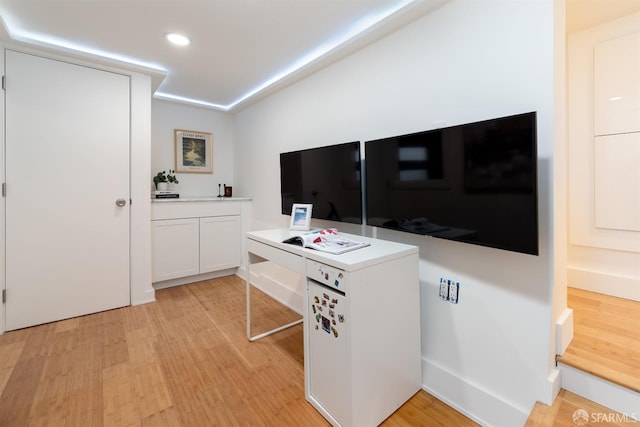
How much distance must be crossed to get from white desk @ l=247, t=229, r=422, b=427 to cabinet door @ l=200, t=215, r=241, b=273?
2236mm

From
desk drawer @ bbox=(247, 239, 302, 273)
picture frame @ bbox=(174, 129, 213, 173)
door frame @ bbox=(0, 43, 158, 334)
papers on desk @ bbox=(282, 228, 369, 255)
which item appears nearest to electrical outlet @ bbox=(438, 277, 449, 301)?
papers on desk @ bbox=(282, 228, 369, 255)

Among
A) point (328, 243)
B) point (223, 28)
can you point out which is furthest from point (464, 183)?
point (223, 28)

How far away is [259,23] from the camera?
6.72 feet

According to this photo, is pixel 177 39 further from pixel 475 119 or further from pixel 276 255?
pixel 475 119

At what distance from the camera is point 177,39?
228 centimetres

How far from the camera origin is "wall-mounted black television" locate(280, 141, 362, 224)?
2049 mm

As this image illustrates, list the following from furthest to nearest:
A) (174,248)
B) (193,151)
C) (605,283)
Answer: (193,151) → (174,248) → (605,283)

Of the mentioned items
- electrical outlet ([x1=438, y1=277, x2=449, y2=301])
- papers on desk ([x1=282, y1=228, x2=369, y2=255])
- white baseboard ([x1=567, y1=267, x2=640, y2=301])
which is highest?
papers on desk ([x1=282, y1=228, x2=369, y2=255])

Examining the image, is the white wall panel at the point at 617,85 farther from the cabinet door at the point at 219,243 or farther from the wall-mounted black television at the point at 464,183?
the cabinet door at the point at 219,243

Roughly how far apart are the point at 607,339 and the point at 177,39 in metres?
3.38

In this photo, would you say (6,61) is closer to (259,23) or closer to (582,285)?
(259,23)

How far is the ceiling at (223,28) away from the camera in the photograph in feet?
6.08

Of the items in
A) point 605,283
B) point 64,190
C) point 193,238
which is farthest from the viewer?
point 193,238

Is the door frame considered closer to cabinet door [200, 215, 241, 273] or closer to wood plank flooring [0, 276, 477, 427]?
wood plank flooring [0, 276, 477, 427]
